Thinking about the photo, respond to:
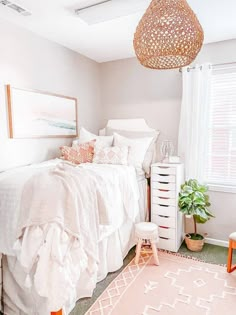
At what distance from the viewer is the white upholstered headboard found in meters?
3.33

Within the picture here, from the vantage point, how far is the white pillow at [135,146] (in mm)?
2830

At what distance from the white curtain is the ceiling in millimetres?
439

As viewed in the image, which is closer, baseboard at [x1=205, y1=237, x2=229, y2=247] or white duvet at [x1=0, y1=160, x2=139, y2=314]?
white duvet at [x1=0, y1=160, x2=139, y2=314]

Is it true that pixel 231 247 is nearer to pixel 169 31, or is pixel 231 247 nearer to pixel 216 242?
pixel 216 242

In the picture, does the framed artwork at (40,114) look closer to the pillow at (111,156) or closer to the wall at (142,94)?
the pillow at (111,156)

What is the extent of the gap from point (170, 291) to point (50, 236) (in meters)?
1.27

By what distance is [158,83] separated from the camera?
3193 mm

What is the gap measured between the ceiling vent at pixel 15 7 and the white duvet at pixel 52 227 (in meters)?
1.45

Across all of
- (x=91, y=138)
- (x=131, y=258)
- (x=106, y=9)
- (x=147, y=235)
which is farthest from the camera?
(x=91, y=138)

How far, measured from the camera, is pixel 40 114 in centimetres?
262

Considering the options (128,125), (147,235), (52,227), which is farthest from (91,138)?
(52,227)

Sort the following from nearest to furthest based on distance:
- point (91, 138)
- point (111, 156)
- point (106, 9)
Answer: point (106, 9) < point (111, 156) < point (91, 138)

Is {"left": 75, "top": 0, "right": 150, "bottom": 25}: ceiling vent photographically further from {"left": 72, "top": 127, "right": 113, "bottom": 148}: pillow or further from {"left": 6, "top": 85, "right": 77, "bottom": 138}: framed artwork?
{"left": 72, "top": 127, "right": 113, "bottom": 148}: pillow

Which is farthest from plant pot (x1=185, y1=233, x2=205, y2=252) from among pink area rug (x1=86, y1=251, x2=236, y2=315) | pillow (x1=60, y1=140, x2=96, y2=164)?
pillow (x1=60, y1=140, x2=96, y2=164)
